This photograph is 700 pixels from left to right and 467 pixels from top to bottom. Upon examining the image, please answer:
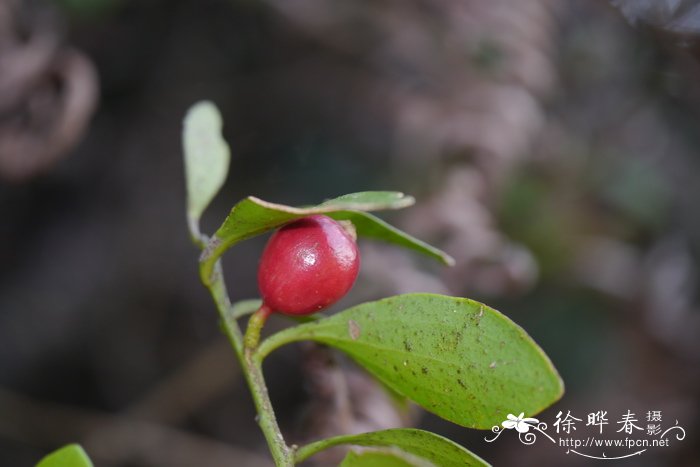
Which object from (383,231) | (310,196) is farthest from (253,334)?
(310,196)

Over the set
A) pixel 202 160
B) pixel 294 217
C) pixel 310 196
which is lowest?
pixel 310 196

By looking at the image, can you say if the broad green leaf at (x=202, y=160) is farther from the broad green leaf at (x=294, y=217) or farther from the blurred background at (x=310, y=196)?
the blurred background at (x=310, y=196)

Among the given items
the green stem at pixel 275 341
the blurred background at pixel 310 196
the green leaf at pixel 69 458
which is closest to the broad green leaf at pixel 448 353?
the green stem at pixel 275 341

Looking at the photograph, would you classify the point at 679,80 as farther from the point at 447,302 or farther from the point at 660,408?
the point at 447,302

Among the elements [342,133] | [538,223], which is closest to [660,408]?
[538,223]

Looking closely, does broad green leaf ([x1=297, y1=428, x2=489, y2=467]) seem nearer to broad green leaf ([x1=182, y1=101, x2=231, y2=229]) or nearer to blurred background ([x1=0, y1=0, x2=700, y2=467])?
broad green leaf ([x1=182, y1=101, x2=231, y2=229])

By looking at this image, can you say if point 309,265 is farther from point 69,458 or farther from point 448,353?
point 69,458

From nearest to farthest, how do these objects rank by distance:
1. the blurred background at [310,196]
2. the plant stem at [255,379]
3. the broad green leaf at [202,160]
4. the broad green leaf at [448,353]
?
the broad green leaf at [448,353] < the plant stem at [255,379] < the broad green leaf at [202,160] < the blurred background at [310,196]
